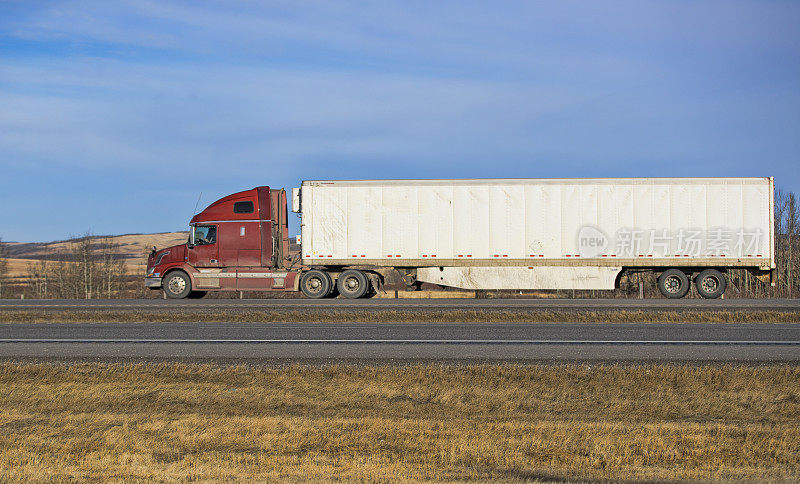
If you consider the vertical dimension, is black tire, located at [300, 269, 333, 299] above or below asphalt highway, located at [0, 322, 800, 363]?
above

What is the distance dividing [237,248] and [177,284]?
275 cm

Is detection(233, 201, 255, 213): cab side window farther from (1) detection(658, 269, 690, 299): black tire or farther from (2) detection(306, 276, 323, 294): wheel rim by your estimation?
(1) detection(658, 269, 690, 299): black tire

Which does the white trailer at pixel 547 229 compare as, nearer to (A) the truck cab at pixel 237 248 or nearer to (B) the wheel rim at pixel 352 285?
(B) the wheel rim at pixel 352 285

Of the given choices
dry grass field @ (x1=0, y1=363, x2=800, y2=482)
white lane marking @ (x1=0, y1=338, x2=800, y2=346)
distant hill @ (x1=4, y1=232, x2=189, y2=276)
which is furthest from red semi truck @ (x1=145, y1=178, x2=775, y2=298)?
distant hill @ (x1=4, y1=232, x2=189, y2=276)

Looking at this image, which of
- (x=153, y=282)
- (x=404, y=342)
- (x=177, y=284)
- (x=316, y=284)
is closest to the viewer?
(x=404, y=342)

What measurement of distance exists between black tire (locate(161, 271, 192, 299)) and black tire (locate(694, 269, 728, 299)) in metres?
18.8

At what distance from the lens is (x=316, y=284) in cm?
2628

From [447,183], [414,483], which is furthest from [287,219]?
[414,483]

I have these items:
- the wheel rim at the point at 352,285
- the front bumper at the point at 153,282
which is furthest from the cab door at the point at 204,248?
the wheel rim at the point at 352,285

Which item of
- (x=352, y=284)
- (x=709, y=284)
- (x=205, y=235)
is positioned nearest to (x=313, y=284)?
(x=352, y=284)

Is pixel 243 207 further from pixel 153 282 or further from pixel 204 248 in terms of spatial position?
pixel 153 282

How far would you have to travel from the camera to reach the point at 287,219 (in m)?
26.9

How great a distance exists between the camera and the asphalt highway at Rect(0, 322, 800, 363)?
1159cm

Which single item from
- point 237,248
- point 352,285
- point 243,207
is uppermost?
point 243,207
